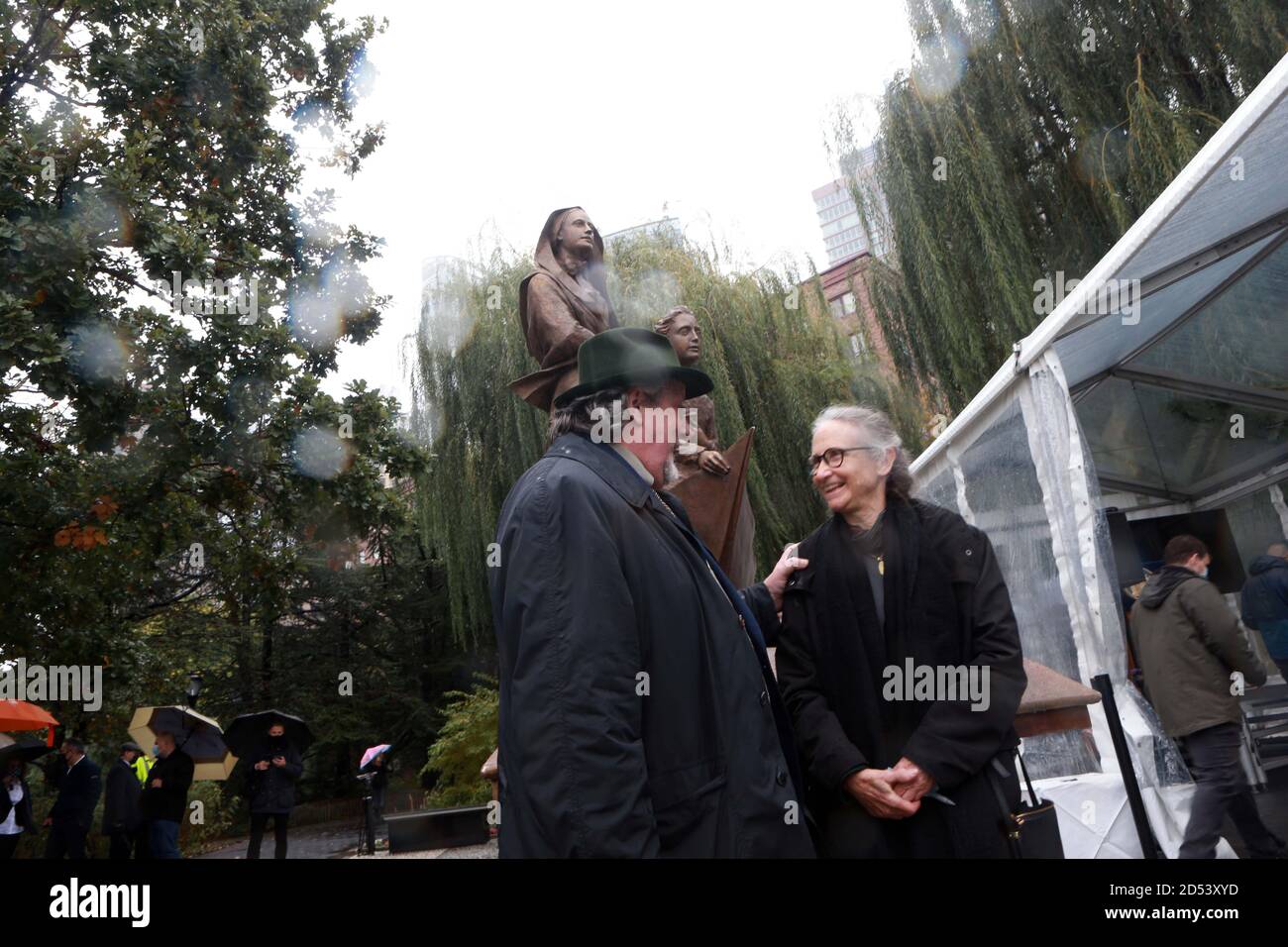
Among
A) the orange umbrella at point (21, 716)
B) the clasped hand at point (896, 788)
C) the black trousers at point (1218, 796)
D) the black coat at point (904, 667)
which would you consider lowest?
the black trousers at point (1218, 796)

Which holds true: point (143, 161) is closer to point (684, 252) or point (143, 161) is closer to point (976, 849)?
point (684, 252)

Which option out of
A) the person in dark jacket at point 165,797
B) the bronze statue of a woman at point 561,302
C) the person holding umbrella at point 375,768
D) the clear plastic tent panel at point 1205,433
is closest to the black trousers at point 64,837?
the person in dark jacket at point 165,797

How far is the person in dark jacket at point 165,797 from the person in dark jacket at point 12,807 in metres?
1.06

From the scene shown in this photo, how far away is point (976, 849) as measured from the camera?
224cm

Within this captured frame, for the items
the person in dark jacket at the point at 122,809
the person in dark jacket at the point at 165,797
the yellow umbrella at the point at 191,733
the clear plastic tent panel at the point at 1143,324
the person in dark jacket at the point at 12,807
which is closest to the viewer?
the clear plastic tent panel at the point at 1143,324

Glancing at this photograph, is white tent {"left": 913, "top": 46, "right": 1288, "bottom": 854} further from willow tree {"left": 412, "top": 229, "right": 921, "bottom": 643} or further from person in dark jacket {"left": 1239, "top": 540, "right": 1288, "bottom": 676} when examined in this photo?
willow tree {"left": 412, "top": 229, "right": 921, "bottom": 643}

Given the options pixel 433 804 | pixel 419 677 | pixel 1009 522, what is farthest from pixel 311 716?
pixel 1009 522

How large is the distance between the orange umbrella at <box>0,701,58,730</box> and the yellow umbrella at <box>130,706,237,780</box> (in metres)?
1.03

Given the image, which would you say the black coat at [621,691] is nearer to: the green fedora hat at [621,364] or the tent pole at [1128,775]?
the green fedora hat at [621,364]

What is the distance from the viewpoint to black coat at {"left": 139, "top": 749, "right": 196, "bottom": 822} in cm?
892

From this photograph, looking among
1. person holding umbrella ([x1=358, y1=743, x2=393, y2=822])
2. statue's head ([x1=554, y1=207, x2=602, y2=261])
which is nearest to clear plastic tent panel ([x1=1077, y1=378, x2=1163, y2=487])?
statue's head ([x1=554, y1=207, x2=602, y2=261])

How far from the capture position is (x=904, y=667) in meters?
2.42

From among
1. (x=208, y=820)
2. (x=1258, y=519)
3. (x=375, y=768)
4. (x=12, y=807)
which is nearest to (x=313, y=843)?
(x=208, y=820)

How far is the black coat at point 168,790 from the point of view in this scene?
29.3 ft
